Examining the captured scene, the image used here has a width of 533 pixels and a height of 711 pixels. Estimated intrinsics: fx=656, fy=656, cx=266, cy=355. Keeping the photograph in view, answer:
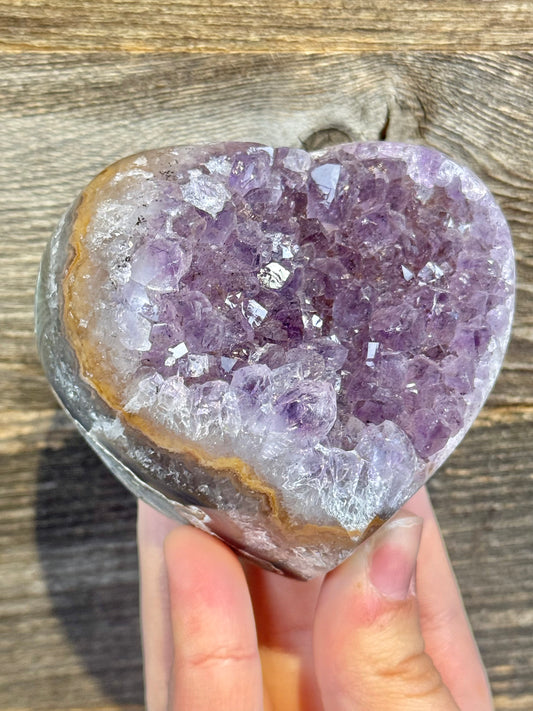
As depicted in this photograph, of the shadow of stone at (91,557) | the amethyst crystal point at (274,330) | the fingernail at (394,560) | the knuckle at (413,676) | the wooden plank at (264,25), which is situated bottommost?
the shadow of stone at (91,557)

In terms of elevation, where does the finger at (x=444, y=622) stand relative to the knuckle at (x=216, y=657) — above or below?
below

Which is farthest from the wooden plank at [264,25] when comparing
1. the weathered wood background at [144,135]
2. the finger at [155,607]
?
the finger at [155,607]

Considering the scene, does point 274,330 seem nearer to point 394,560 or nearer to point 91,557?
point 394,560

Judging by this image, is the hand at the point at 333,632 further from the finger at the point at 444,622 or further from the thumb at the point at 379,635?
the finger at the point at 444,622

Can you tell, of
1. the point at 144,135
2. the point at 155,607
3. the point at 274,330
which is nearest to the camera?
the point at 274,330

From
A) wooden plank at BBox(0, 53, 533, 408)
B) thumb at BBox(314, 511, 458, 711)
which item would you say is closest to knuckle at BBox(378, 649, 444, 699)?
thumb at BBox(314, 511, 458, 711)

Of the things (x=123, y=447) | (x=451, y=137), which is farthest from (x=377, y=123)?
(x=123, y=447)

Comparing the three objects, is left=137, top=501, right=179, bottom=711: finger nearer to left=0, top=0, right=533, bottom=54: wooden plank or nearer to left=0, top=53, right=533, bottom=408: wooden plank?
left=0, top=53, right=533, bottom=408: wooden plank

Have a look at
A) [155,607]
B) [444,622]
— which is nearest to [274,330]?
[155,607]
